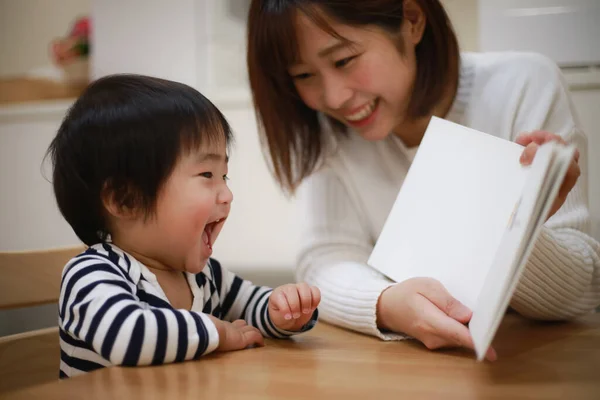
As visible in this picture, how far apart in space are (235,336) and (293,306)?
0.31 feet

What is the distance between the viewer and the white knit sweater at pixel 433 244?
2.57ft

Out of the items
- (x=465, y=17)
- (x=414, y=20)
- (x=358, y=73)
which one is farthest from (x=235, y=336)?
(x=465, y=17)

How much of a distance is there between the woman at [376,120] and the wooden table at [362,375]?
0.32 feet

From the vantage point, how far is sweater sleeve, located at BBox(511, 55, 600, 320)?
0.77m

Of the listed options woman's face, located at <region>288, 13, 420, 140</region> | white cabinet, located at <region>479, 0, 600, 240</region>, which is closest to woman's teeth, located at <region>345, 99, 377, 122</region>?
woman's face, located at <region>288, 13, 420, 140</region>

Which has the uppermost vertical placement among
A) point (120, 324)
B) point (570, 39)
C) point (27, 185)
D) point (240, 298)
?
point (570, 39)

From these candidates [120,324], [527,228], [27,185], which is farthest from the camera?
[27,185]

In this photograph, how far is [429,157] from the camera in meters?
0.77

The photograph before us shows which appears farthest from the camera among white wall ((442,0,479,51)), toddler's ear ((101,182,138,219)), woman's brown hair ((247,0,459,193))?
white wall ((442,0,479,51))

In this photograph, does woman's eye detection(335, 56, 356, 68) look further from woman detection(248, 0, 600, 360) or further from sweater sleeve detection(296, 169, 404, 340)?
sweater sleeve detection(296, 169, 404, 340)

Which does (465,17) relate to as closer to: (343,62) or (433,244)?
(343,62)

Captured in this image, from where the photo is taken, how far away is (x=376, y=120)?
3.28ft

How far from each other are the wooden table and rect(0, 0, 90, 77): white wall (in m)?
2.30

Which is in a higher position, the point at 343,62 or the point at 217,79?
the point at 343,62
